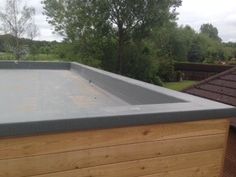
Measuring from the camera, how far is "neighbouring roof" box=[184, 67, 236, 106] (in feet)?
13.4

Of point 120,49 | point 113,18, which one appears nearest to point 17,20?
point 113,18

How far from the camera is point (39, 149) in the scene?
159 cm

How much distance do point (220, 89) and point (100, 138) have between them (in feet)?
10.4

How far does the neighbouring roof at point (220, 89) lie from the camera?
4092 millimetres

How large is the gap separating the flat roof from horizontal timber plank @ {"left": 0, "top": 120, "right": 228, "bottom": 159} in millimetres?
49

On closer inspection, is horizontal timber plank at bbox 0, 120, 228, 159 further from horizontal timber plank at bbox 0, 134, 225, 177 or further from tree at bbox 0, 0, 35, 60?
tree at bbox 0, 0, 35, 60

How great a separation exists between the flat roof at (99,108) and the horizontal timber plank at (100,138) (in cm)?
5

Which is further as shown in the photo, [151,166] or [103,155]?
[151,166]

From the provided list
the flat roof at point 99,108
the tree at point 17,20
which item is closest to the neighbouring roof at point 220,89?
the flat roof at point 99,108

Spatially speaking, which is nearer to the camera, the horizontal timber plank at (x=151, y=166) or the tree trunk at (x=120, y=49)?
the horizontal timber plank at (x=151, y=166)

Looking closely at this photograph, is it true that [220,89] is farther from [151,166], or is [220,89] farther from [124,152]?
[124,152]

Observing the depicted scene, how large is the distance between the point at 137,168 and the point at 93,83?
10.4 feet

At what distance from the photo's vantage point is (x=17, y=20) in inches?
667

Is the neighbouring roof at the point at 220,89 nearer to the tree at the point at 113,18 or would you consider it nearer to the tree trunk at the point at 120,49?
the tree at the point at 113,18
